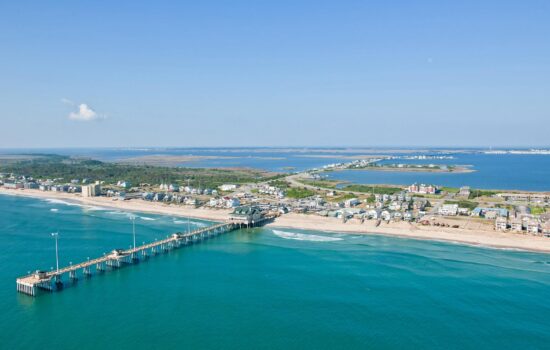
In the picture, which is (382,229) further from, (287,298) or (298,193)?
(298,193)

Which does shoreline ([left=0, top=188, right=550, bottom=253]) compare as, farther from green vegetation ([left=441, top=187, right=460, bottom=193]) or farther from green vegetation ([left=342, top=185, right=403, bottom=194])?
green vegetation ([left=441, top=187, right=460, bottom=193])

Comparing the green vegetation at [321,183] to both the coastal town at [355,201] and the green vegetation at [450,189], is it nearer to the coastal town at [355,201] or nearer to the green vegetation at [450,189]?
the coastal town at [355,201]

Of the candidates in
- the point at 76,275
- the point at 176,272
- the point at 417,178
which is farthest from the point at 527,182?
the point at 76,275

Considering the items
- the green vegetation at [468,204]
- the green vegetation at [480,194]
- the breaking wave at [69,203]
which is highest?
the green vegetation at [480,194]

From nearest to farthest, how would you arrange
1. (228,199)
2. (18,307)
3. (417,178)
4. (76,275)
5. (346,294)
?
1. (18,307)
2. (346,294)
3. (76,275)
4. (228,199)
5. (417,178)

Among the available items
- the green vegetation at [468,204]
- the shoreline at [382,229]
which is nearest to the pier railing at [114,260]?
the shoreline at [382,229]

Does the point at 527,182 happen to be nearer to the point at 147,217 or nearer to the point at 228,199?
the point at 228,199

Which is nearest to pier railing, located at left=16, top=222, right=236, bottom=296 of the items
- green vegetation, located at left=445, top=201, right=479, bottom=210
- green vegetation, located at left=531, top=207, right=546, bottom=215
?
green vegetation, located at left=445, top=201, right=479, bottom=210
